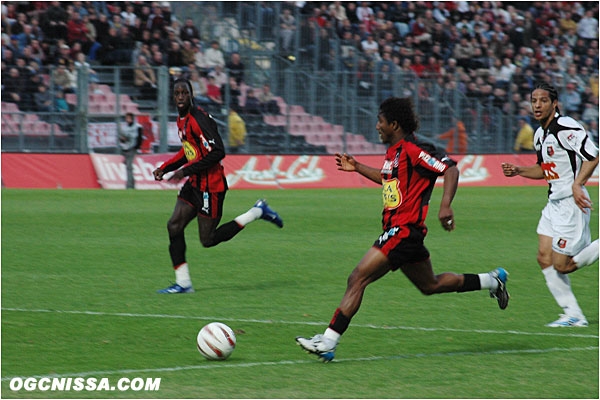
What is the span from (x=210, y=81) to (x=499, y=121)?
886 centimetres

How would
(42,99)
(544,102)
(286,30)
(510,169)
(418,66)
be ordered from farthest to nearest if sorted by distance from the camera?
1. (418,66)
2. (286,30)
3. (42,99)
4. (510,169)
5. (544,102)

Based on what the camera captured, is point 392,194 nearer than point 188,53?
Yes

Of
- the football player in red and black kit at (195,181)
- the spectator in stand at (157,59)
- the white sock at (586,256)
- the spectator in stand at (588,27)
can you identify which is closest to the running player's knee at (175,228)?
the football player in red and black kit at (195,181)

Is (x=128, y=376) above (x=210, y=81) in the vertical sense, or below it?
below

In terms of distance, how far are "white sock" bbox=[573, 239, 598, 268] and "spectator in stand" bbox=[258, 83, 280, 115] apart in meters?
19.1

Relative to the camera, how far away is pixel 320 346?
6.56 metres

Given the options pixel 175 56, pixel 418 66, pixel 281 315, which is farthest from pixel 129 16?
pixel 281 315

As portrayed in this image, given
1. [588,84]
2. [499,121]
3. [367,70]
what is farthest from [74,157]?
[588,84]

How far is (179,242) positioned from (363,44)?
72.5ft

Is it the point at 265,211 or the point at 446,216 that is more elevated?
the point at 446,216

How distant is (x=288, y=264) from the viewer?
1232cm

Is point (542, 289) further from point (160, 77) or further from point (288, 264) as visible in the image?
point (160, 77)

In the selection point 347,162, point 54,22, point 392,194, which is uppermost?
point 54,22

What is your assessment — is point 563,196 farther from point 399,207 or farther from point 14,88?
point 14,88
